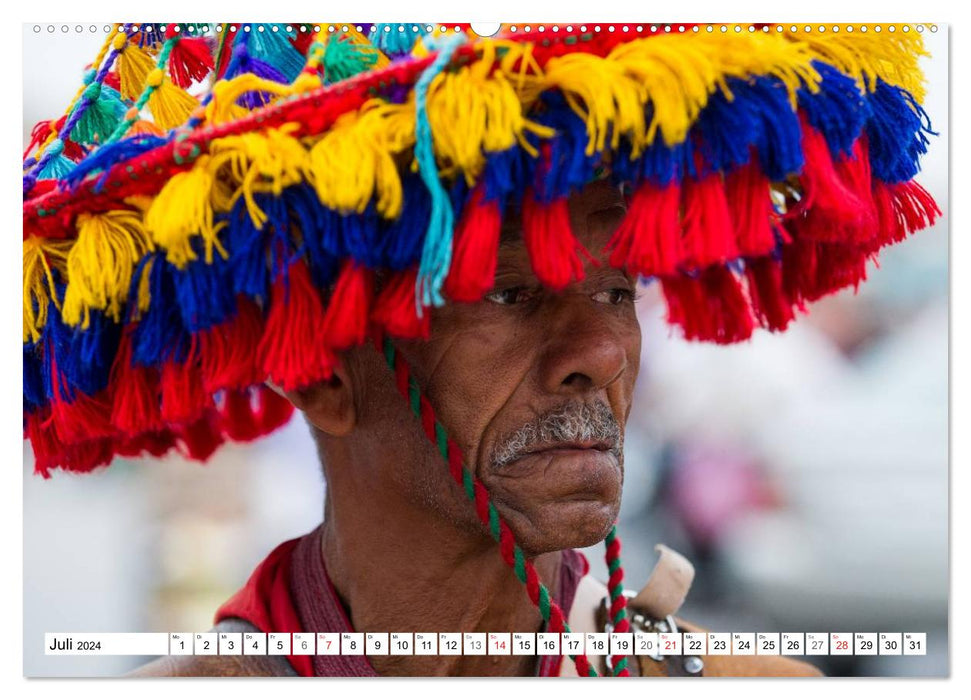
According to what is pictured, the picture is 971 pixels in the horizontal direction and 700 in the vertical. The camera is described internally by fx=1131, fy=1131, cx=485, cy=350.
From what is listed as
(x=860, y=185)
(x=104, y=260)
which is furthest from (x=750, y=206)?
(x=104, y=260)

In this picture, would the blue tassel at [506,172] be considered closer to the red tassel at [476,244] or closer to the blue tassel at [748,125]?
the red tassel at [476,244]

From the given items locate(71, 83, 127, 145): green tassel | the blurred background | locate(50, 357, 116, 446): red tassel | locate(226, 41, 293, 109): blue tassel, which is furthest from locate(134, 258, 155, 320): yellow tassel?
the blurred background

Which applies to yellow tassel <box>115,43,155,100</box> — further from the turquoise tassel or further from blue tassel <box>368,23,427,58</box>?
blue tassel <box>368,23,427,58</box>

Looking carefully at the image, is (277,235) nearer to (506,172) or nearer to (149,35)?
(506,172)

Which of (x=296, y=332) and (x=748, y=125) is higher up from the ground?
(x=748, y=125)

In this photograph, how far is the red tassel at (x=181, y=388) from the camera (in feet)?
5.35

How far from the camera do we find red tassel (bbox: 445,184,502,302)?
1.38m

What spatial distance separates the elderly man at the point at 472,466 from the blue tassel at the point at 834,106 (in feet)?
1.10

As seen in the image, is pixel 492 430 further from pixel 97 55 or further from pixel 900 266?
pixel 900 266

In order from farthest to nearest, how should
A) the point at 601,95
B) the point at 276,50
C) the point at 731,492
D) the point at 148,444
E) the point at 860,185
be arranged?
the point at 731,492 → the point at 148,444 → the point at 276,50 → the point at 860,185 → the point at 601,95

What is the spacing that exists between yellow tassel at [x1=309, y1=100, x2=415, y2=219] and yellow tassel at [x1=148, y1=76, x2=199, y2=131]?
0.49 m

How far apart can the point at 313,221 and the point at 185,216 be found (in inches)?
6.4

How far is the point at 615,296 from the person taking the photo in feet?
5.81
